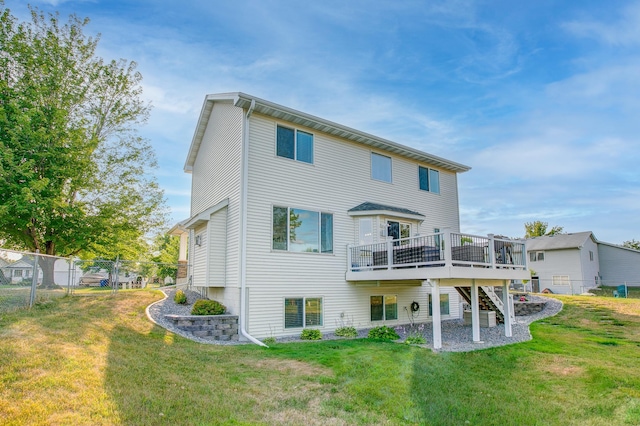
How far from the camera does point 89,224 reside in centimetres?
1595

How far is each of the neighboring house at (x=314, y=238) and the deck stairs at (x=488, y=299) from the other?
0.07 m

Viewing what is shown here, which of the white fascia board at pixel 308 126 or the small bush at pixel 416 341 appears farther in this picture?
the white fascia board at pixel 308 126

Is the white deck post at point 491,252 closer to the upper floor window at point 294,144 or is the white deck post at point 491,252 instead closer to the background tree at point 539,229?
the upper floor window at point 294,144

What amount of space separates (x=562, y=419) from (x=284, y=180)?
9.07 metres

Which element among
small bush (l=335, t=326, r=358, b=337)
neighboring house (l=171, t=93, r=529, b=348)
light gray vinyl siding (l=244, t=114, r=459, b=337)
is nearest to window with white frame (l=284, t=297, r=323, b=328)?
neighboring house (l=171, t=93, r=529, b=348)

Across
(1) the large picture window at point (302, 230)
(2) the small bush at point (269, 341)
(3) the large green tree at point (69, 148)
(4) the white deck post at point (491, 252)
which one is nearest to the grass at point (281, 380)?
(2) the small bush at point (269, 341)

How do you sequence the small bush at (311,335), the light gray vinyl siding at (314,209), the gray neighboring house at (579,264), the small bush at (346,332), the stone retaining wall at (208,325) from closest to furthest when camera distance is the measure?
the stone retaining wall at (208,325), the small bush at (311,335), the light gray vinyl siding at (314,209), the small bush at (346,332), the gray neighboring house at (579,264)

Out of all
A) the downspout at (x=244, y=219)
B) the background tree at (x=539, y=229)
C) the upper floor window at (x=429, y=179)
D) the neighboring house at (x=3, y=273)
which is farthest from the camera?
the background tree at (x=539, y=229)

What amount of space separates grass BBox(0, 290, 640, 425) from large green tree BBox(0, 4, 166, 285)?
664 centimetres

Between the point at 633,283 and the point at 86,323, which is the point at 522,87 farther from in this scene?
the point at 633,283

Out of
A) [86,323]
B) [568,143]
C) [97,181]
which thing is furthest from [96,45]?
[568,143]

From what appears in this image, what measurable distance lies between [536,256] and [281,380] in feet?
117

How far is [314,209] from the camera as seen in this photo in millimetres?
12320

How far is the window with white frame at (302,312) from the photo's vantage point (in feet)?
36.9
